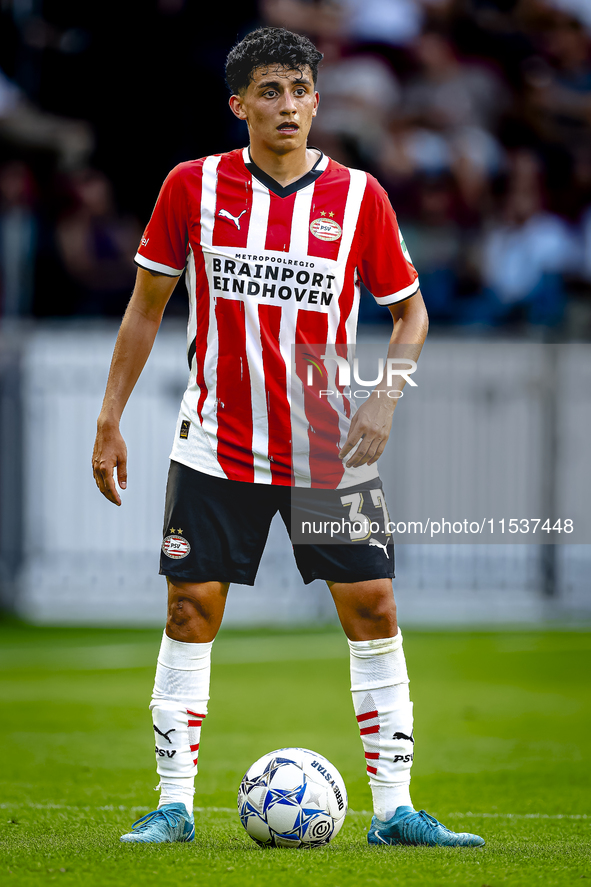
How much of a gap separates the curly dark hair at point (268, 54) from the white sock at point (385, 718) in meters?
1.87

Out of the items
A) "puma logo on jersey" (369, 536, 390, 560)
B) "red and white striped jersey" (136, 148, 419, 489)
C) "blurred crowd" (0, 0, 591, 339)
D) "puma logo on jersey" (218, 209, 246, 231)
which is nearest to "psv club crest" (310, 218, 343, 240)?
"red and white striped jersey" (136, 148, 419, 489)

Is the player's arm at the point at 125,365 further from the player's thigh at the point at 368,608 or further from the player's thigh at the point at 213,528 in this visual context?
the player's thigh at the point at 368,608

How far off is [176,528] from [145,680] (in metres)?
4.19

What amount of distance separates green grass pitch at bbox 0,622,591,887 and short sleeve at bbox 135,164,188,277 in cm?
185

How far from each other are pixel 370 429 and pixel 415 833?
1271 mm

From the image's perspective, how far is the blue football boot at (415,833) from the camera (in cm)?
372

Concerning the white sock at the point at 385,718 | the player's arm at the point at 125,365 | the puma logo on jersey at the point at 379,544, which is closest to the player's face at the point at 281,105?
the player's arm at the point at 125,365

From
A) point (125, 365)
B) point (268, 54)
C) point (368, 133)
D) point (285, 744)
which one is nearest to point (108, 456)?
point (125, 365)

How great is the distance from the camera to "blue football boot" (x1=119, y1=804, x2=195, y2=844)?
3.69m

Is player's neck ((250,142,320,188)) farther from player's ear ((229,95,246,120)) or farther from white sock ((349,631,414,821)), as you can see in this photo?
white sock ((349,631,414,821))

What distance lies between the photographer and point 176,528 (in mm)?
3855

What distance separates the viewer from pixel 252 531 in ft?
12.7

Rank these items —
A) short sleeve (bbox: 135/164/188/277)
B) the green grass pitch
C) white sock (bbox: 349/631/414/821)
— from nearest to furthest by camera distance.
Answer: the green grass pitch
white sock (bbox: 349/631/414/821)
short sleeve (bbox: 135/164/188/277)

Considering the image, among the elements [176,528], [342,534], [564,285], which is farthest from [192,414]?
[564,285]
